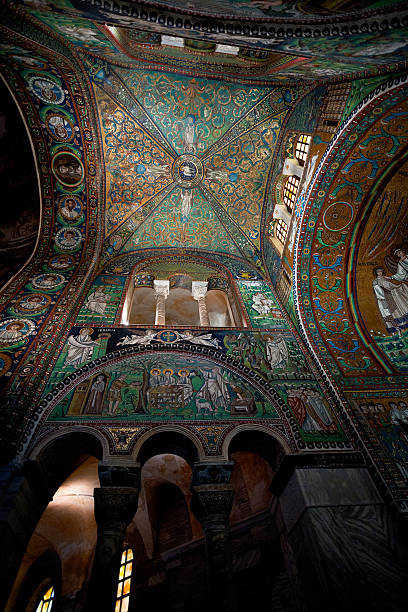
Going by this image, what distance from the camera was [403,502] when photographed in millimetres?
4262

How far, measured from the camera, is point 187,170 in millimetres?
9273

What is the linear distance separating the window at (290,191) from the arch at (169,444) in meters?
5.73

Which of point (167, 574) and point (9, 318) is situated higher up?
point (9, 318)

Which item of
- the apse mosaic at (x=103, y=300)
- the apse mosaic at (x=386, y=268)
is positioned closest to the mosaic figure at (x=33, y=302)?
the apse mosaic at (x=103, y=300)

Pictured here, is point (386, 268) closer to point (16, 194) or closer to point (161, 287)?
point (161, 287)

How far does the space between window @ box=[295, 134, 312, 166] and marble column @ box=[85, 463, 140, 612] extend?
7.01 metres

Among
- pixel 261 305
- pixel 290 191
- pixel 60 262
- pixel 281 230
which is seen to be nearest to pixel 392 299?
pixel 261 305

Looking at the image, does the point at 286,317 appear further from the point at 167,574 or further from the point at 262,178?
the point at 167,574

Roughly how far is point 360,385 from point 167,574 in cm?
563

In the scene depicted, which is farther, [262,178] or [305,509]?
[262,178]

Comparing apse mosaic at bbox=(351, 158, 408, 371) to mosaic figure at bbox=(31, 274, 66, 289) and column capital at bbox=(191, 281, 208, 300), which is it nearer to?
column capital at bbox=(191, 281, 208, 300)

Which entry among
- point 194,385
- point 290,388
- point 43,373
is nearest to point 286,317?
point 290,388

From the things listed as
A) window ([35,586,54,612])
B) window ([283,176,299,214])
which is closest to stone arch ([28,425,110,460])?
window ([35,586,54,612])

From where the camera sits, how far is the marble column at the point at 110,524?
11.9 feet
